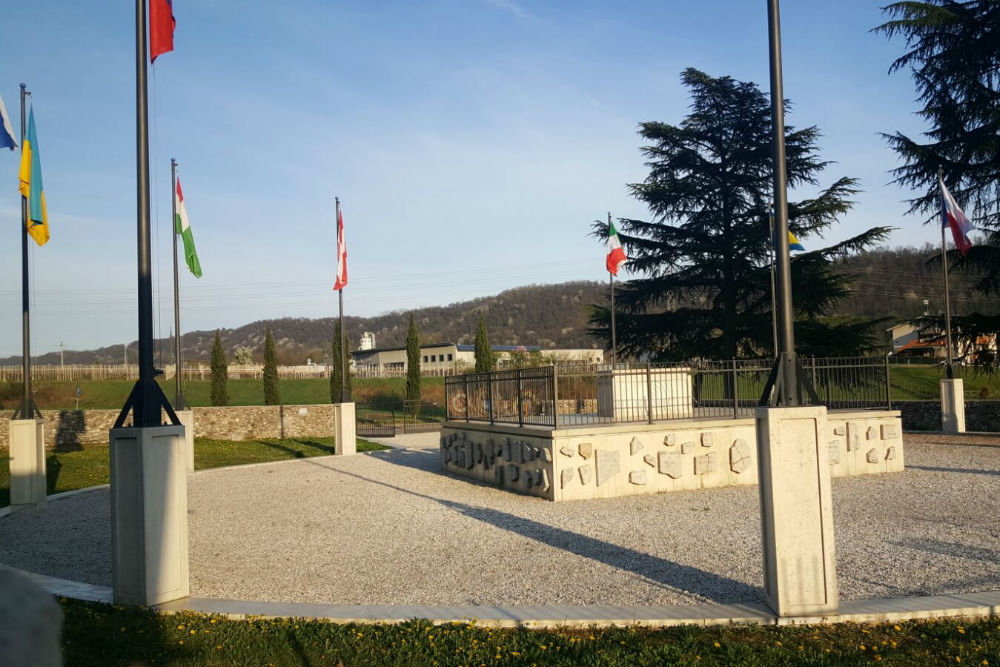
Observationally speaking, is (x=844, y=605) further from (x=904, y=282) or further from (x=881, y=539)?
(x=904, y=282)

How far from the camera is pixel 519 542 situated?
30.8 ft

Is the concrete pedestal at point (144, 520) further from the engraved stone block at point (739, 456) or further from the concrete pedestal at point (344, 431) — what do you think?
the concrete pedestal at point (344, 431)

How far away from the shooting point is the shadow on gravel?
693cm

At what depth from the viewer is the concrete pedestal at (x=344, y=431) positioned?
21688mm

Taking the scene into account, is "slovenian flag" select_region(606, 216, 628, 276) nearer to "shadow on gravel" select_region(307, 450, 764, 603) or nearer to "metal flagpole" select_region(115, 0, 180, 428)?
"shadow on gravel" select_region(307, 450, 764, 603)

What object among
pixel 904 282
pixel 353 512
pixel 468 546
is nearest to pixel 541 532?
pixel 468 546

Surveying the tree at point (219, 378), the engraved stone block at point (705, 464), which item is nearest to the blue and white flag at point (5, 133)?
the engraved stone block at point (705, 464)

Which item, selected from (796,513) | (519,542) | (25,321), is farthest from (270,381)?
(796,513)

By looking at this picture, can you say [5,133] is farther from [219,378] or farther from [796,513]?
[219,378]

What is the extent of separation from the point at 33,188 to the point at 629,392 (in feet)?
37.8

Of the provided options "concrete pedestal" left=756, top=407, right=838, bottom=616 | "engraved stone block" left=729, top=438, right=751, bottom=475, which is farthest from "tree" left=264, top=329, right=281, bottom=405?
"concrete pedestal" left=756, top=407, right=838, bottom=616

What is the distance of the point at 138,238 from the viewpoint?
7.49 metres

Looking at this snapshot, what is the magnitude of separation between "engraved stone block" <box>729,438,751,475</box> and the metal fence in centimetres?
59

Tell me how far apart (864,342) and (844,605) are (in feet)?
85.1
